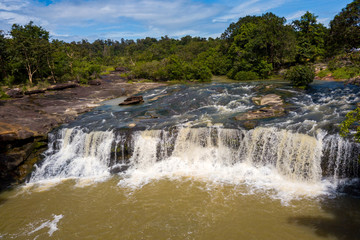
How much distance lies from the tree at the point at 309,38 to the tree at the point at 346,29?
68.8ft

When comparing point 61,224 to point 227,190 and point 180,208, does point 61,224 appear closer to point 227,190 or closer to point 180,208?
point 180,208

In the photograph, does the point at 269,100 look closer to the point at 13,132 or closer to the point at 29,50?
the point at 13,132

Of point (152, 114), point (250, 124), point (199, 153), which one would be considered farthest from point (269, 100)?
point (152, 114)

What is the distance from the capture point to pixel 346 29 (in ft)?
41.0

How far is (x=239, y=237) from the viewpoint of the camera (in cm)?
710

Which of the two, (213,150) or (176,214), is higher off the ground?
(213,150)

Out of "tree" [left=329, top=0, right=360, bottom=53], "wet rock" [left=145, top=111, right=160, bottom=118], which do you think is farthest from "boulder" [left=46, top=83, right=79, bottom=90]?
"tree" [left=329, top=0, right=360, bottom=53]

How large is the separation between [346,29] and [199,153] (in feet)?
36.0

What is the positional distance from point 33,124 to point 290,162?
1611 centimetres

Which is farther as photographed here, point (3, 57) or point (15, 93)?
point (3, 57)

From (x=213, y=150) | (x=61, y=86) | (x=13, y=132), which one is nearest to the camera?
(x=213, y=150)

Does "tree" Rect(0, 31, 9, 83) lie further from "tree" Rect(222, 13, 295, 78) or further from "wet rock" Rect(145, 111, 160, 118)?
"tree" Rect(222, 13, 295, 78)

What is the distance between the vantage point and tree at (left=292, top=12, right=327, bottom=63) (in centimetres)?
3303

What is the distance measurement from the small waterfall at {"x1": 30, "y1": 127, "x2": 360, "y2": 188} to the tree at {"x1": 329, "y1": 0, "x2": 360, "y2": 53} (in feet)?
20.2
